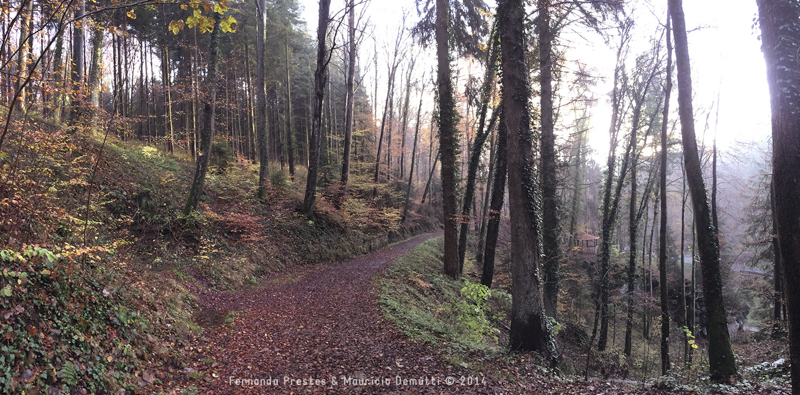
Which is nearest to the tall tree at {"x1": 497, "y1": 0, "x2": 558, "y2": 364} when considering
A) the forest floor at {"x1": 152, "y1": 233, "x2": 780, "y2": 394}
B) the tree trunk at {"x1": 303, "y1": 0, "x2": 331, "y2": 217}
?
the forest floor at {"x1": 152, "y1": 233, "x2": 780, "y2": 394}

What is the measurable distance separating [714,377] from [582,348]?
22.8ft

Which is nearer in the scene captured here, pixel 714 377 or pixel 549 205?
pixel 714 377

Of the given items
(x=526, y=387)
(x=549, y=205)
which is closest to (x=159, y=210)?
(x=526, y=387)

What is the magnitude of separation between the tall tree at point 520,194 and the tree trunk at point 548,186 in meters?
3.34

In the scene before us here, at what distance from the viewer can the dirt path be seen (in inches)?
171

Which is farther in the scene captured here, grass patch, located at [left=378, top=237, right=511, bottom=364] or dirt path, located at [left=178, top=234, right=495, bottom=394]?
grass patch, located at [left=378, top=237, right=511, bottom=364]

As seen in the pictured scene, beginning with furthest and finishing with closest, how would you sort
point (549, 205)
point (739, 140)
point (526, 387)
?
point (739, 140), point (549, 205), point (526, 387)

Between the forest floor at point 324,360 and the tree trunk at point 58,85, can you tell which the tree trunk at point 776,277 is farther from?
the tree trunk at point 58,85

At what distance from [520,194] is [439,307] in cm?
482

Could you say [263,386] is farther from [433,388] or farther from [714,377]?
[714,377]

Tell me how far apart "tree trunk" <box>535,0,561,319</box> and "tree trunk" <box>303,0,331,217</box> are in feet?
22.9

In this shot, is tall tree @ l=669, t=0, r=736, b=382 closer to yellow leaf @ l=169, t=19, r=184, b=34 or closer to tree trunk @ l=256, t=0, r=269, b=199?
yellow leaf @ l=169, t=19, r=184, b=34

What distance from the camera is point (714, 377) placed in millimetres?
5945

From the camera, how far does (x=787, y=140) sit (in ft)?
12.4
